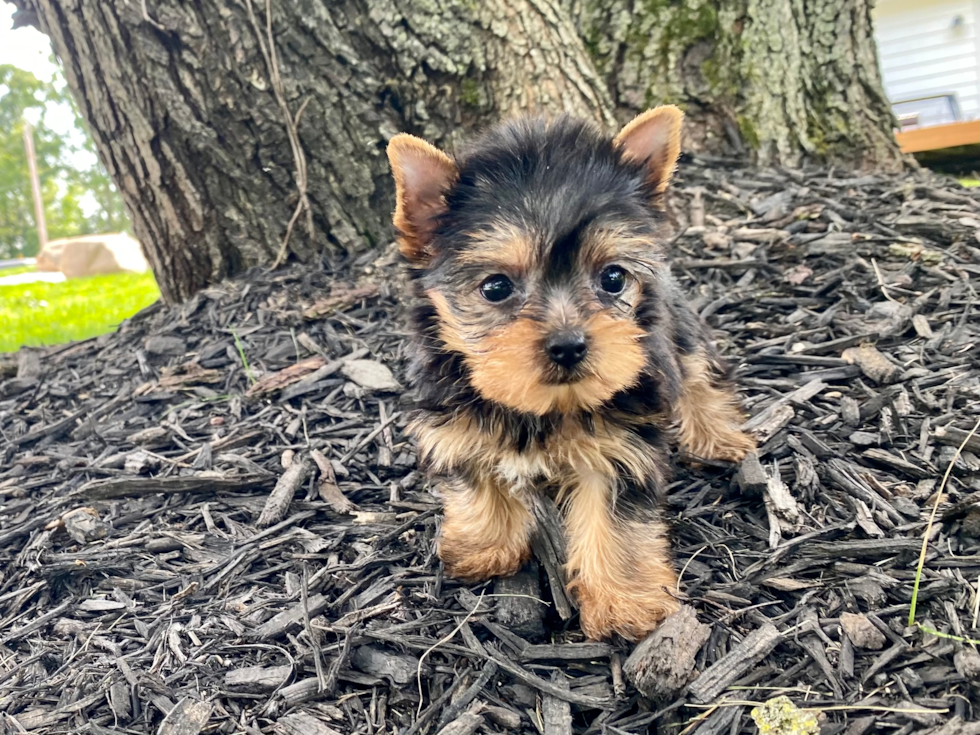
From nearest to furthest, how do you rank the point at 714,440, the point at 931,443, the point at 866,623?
the point at 866,623 < the point at 931,443 < the point at 714,440

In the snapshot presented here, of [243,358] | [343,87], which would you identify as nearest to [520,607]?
[243,358]

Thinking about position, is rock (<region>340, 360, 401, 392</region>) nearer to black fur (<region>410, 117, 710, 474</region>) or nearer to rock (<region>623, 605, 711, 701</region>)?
black fur (<region>410, 117, 710, 474</region>)

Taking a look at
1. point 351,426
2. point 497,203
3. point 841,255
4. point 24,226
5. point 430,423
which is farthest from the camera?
point 24,226

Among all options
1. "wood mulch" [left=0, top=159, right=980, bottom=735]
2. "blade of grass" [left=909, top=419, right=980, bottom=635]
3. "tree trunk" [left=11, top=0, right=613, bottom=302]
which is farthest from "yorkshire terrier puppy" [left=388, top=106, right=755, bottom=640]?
"tree trunk" [left=11, top=0, right=613, bottom=302]

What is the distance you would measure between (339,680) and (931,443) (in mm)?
2882

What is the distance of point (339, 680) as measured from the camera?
2906mm

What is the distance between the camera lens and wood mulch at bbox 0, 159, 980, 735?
9.00ft

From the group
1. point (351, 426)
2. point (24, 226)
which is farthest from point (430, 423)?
point (24, 226)

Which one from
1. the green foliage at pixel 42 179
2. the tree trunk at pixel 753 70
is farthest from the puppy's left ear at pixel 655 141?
the green foliage at pixel 42 179

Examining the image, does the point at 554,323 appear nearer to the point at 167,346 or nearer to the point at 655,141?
the point at 655,141

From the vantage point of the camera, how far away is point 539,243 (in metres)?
2.92

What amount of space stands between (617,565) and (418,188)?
175 centimetres

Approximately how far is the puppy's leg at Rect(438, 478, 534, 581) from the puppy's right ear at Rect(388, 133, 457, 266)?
1.05m

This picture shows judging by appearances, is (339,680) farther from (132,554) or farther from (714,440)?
(714,440)
